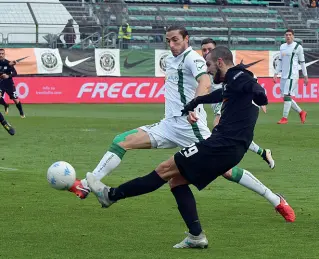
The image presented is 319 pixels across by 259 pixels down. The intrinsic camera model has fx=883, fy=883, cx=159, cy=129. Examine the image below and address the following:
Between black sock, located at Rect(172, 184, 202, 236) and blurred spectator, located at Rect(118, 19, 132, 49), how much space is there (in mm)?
31230

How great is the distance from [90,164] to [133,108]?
17.5 m

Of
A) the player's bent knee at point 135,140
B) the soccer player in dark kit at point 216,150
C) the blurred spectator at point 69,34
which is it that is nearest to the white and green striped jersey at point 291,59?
the blurred spectator at point 69,34

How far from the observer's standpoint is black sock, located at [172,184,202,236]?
8.02 m

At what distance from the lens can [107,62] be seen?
36.9 meters

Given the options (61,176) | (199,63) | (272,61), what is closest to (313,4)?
(272,61)

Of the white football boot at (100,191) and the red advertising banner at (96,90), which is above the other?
the white football boot at (100,191)

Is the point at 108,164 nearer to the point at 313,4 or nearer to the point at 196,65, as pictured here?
the point at 196,65

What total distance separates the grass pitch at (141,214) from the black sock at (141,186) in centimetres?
47

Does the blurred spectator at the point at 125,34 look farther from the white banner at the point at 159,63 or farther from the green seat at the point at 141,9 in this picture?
the green seat at the point at 141,9

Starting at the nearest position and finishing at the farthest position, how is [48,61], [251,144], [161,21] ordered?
[251,144] → [48,61] → [161,21]

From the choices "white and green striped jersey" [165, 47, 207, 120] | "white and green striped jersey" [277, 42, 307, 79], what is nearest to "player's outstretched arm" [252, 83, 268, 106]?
"white and green striped jersey" [165, 47, 207, 120]

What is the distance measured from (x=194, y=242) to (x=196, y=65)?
2468 millimetres

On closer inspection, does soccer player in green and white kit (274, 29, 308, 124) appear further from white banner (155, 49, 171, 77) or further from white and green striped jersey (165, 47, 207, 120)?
white and green striped jersey (165, 47, 207, 120)

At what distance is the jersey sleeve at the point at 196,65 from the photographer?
965cm
